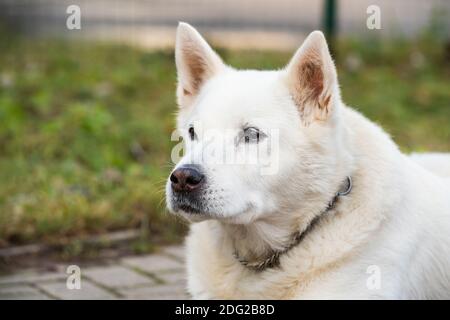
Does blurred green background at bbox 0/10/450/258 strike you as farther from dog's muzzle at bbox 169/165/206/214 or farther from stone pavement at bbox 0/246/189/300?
dog's muzzle at bbox 169/165/206/214

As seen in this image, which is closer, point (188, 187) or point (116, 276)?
point (188, 187)

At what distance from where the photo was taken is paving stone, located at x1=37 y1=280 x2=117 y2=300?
4.97m

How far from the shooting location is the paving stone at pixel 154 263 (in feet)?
18.3

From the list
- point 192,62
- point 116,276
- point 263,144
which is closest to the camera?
point 263,144

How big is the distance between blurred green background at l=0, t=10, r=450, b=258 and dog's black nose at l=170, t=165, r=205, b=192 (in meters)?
1.03

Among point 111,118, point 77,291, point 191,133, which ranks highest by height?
point 191,133

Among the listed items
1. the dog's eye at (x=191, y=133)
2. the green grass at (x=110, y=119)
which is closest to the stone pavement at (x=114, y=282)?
the green grass at (x=110, y=119)

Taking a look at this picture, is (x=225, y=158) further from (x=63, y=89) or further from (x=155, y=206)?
(x=63, y=89)

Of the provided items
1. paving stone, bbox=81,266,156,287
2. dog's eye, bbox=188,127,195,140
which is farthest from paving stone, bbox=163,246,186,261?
dog's eye, bbox=188,127,195,140

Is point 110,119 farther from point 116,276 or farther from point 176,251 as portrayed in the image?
point 116,276

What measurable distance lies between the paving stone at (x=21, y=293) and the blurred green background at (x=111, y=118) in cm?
71

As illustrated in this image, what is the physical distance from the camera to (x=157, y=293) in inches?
201

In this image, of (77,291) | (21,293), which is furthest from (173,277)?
(21,293)

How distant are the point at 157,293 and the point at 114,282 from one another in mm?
329
